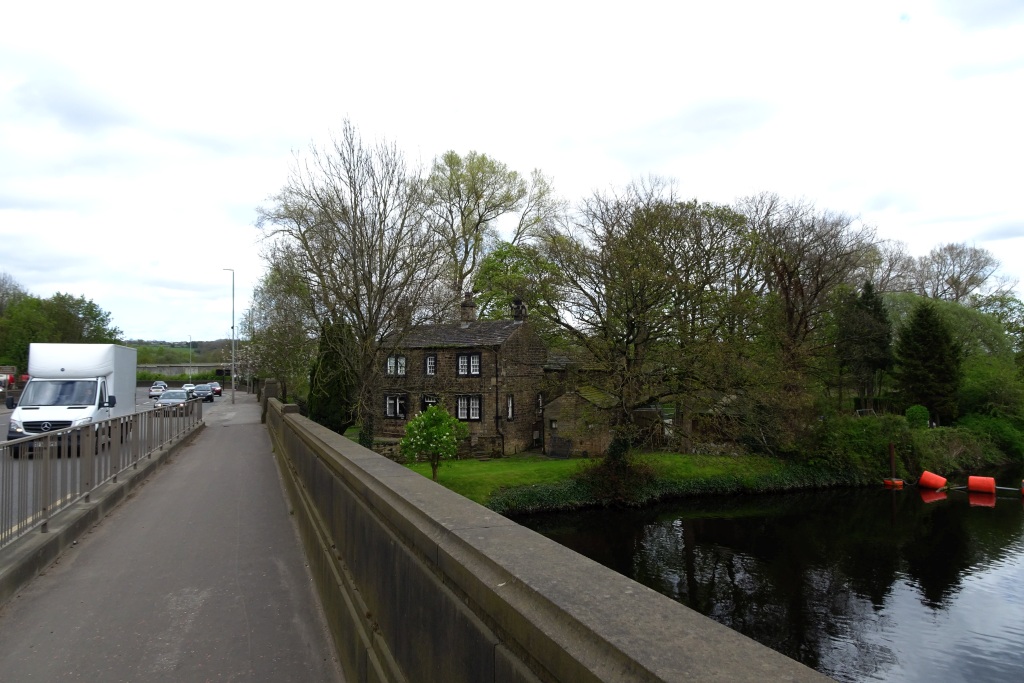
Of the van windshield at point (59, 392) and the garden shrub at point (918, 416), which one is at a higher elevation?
the van windshield at point (59, 392)

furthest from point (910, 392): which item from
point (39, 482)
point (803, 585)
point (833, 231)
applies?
point (39, 482)

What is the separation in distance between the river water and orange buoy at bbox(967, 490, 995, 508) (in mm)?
98

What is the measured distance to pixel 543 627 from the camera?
6.22ft

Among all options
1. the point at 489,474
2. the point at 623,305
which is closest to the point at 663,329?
the point at 623,305

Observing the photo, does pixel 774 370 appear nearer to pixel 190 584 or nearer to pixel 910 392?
pixel 910 392

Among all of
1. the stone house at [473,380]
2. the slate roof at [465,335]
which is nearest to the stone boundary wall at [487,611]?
the stone house at [473,380]

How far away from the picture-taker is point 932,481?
34938 mm

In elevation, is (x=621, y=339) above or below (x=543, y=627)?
above

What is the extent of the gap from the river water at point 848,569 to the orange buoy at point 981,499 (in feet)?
0.32

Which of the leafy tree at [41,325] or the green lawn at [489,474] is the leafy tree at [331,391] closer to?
the green lawn at [489,474]

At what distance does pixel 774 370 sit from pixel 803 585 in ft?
29.4

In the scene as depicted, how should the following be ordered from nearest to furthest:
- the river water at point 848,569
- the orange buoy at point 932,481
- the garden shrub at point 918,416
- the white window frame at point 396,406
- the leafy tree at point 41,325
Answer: the river water at point 848,569 → the orange buoy at point 932,481 → the white window frame at point 396,406 → the garden shrub at point 918,416 → the leafy tree at point 41,325

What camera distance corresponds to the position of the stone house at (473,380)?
126ft

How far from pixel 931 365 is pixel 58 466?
4709cm
